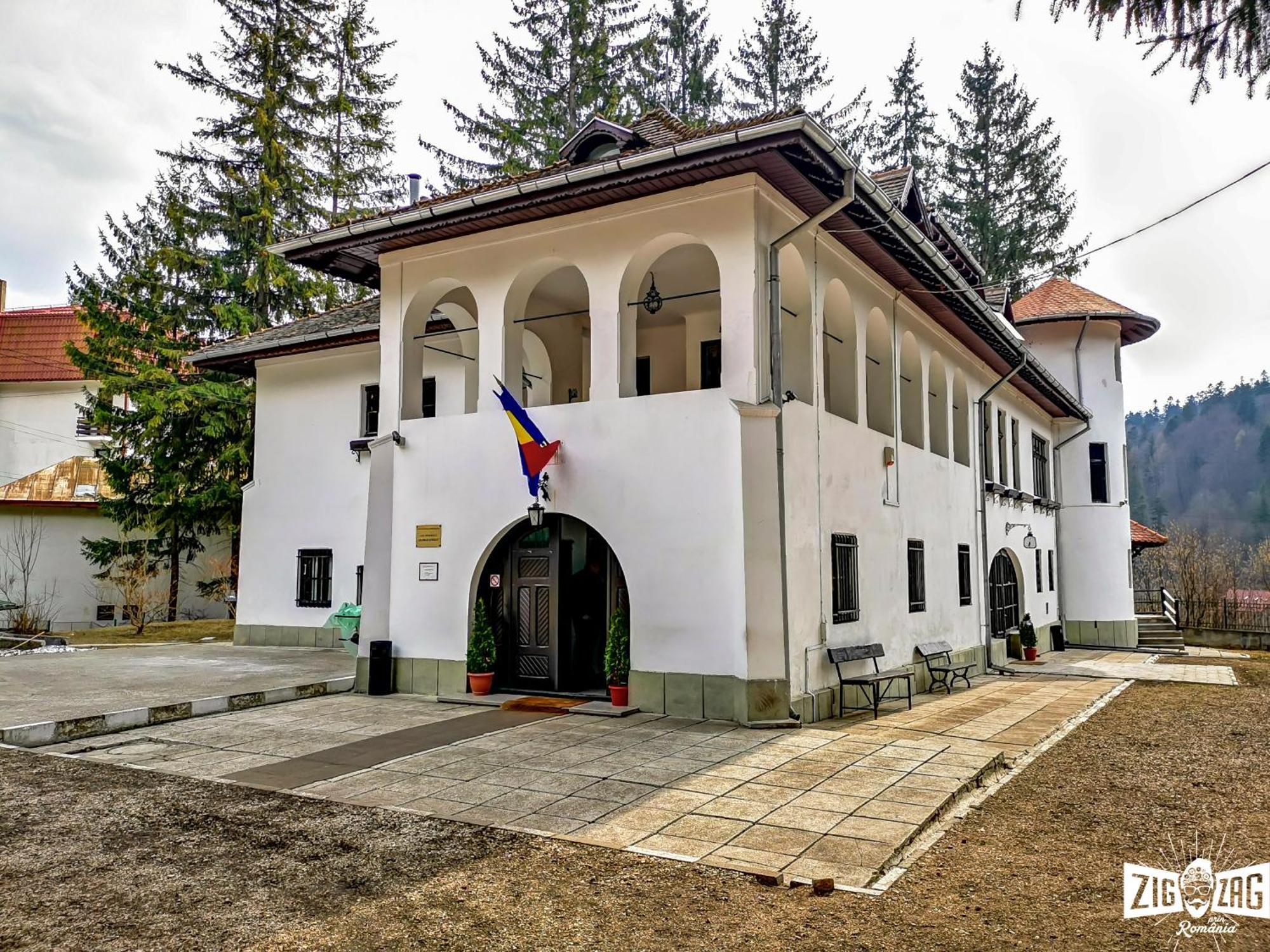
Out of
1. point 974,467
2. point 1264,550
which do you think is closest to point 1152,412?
point 1264,550

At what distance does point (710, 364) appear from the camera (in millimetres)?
13164

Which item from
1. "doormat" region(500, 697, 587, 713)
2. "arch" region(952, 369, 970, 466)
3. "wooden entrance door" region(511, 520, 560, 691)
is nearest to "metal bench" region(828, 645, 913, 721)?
"doormat" region(500, 697, 587, 713)

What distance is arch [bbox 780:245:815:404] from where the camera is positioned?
10.3 m

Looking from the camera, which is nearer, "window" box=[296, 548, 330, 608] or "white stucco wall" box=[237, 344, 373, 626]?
"white stucco wall" box=[237, 344, 373, 626]

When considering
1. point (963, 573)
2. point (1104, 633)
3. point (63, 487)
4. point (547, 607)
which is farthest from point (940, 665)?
point (63, 487)

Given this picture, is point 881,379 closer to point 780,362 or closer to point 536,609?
point 780,362

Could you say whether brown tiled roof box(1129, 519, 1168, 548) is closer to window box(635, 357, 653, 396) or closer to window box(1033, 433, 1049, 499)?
window box(1033, 433, 1049, 499)

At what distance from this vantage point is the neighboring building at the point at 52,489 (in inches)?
924

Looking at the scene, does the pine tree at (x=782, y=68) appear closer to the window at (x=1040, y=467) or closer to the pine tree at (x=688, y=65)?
the pine tree at (x=688, y=65)

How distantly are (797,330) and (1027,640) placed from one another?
11.4 metres

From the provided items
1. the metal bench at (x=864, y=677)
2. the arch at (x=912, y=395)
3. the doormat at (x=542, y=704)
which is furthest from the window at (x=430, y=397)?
the metal bench at (x=864, y=677)

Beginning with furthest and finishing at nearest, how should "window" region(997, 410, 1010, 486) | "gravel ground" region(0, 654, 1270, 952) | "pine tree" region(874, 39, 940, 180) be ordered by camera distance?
1. "pine tree" region(874, 39, 940, 180)
2. "window" region(997, 410, 1010, 486)
3. "gravel ground" region(0, 654, 1270, 952)

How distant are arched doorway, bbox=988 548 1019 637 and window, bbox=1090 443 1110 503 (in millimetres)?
6130

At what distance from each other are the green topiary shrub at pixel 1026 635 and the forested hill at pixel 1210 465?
51.3 meters
